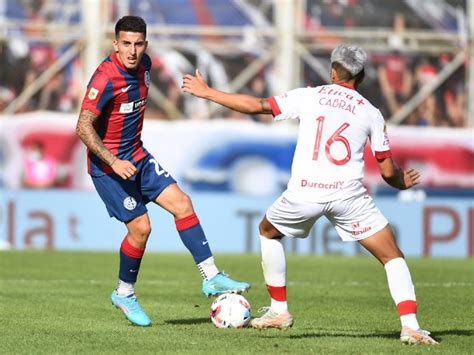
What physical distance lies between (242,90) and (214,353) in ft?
57.5

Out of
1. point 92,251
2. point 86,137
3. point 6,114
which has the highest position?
point 86,137

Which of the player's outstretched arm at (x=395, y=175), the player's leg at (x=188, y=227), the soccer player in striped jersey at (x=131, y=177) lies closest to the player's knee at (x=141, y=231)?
the soccer player in striped jersey at (x=131, y=177)

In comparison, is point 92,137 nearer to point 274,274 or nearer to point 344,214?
point 274,274

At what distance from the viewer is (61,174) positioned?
24.4m

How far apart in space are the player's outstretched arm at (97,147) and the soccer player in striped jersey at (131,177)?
86mm

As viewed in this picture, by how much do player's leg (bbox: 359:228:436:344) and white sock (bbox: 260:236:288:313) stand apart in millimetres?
711

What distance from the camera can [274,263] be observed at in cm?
881

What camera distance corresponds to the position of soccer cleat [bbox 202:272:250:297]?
9000mm

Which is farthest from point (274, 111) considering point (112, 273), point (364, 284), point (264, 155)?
point (264, 155)

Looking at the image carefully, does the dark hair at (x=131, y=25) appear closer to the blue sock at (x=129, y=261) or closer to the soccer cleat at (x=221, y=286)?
the blue sock at (x=129, y=261)

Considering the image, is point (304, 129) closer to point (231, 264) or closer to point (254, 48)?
point (231, 264)

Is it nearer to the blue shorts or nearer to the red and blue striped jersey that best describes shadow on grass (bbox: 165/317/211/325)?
the blue shorts

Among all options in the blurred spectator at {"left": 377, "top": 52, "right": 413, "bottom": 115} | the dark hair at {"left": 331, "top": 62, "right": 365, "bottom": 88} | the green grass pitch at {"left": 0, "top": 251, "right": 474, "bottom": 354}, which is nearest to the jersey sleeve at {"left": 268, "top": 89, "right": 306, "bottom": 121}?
the dark hair at {"left": 331, "top": 62, "right": 365, "bottom": 88}

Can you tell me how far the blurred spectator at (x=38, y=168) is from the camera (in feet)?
79.6
